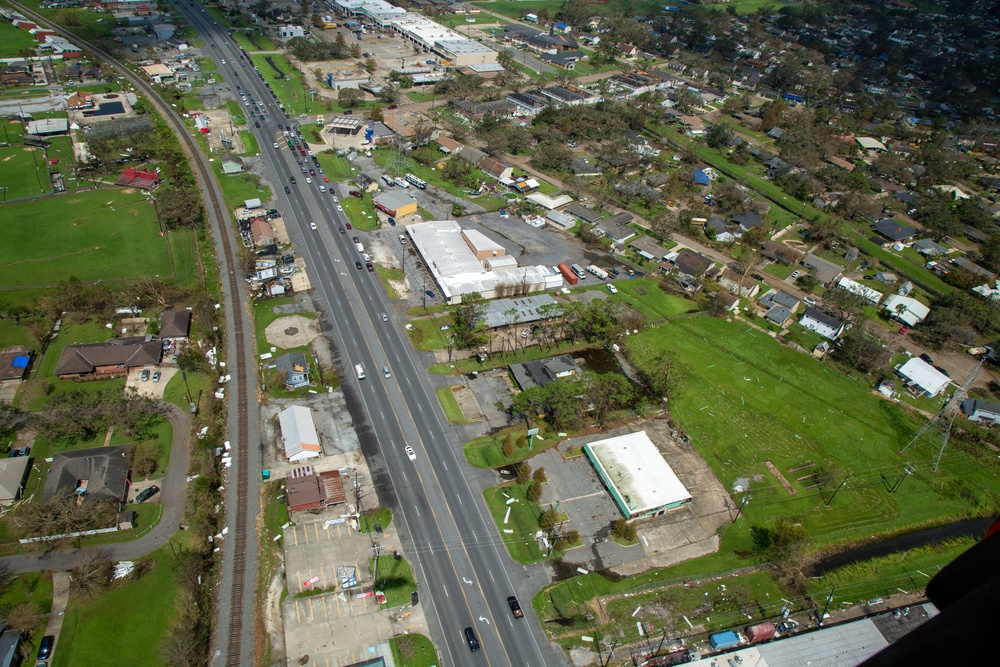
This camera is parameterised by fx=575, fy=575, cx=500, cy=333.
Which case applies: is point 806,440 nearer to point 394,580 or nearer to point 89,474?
point 394,580

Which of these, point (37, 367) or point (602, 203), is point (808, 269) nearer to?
point (602, 203)

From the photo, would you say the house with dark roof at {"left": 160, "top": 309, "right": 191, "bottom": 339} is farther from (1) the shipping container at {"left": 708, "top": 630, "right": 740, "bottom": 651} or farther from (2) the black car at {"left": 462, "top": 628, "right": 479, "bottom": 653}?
(1) the shipping container at {"left": 708, "top": 630, "right": 740, "bottom": 651}

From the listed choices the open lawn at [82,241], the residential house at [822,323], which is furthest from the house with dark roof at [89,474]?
the residential house at [822,323]

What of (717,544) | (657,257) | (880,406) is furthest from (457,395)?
(880,406)

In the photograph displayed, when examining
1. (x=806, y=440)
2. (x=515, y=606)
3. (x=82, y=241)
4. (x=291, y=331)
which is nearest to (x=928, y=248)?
(x=806, y=440)

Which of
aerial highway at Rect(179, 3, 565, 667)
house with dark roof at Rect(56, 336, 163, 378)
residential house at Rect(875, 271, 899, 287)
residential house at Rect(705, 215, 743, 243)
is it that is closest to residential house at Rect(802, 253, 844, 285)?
residential house at Rect(875, 271, 899, 287)
